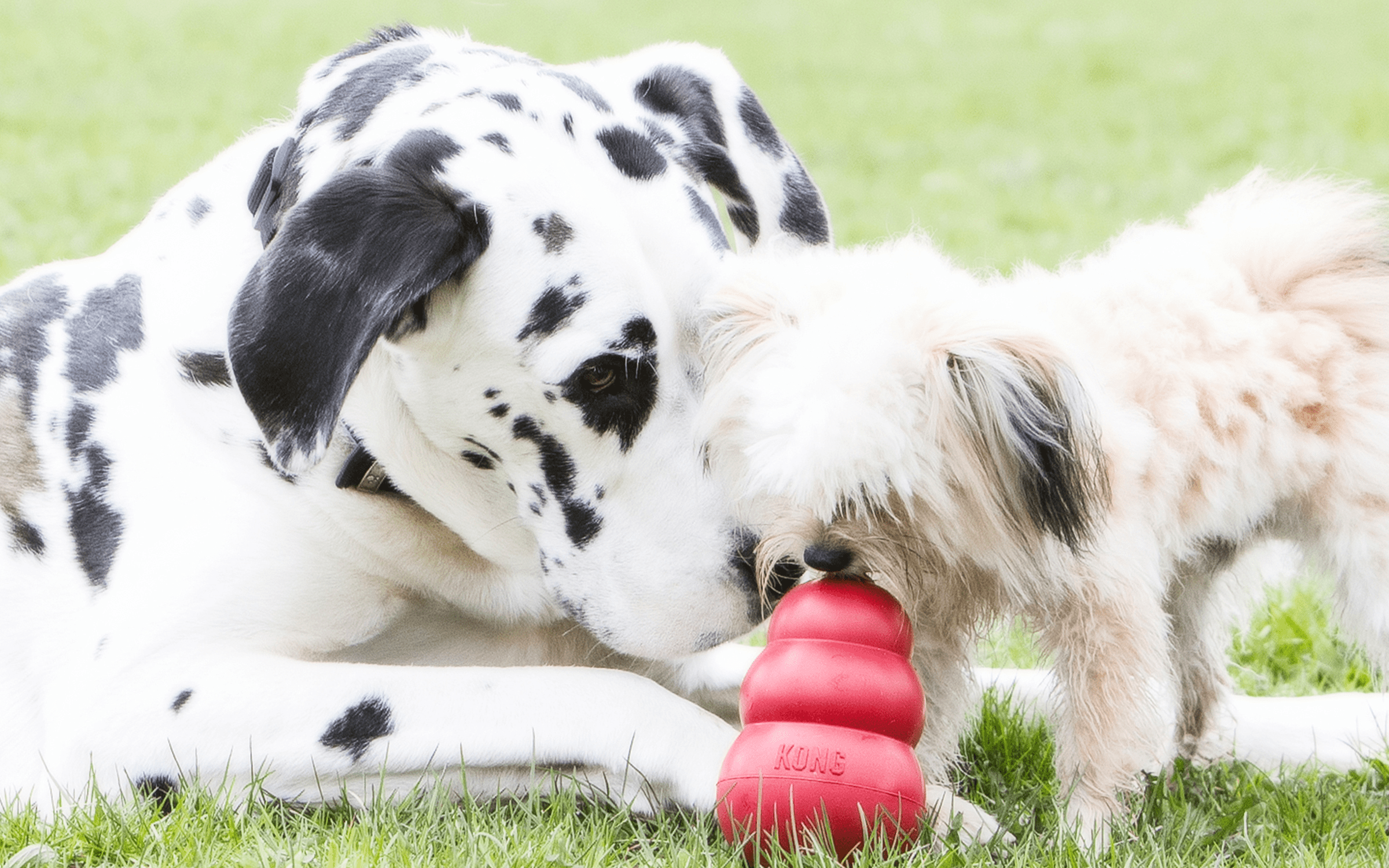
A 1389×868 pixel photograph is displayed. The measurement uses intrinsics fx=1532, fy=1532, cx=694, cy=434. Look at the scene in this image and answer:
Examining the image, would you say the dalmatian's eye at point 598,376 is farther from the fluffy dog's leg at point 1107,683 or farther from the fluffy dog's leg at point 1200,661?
the fluffy dog's leg at point 1200,661

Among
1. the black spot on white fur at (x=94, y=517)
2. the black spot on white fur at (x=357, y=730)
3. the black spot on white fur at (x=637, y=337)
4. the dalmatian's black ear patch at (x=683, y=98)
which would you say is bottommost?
the black spot on white fur at (x=357, y=730)

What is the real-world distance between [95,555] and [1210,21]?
1596cm

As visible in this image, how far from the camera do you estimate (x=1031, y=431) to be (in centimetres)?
252

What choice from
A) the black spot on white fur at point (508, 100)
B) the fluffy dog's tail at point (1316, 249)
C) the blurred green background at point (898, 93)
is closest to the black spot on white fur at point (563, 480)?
the black spot on white fur at point (508, 100)

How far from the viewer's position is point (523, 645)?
10.9ft

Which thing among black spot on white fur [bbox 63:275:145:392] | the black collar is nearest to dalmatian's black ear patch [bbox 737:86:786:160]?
→ the black collar

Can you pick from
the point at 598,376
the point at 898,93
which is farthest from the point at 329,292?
the point at 898,93

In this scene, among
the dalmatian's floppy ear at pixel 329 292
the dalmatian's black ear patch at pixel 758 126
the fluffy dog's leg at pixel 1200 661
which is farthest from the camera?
the dalmatian's black ear patch at pixel 758 126

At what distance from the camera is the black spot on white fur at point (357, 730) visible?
111 inches

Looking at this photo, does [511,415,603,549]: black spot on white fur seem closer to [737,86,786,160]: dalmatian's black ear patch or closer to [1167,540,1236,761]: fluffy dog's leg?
[737,86,786,160]: dalmatian's black ear patch

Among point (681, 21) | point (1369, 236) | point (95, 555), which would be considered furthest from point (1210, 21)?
point (95, 555)

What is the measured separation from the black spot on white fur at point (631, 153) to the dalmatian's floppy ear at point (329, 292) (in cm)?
40

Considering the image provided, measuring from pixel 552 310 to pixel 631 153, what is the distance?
0.42 metres

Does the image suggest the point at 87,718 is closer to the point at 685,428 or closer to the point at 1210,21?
the point at 685,428
